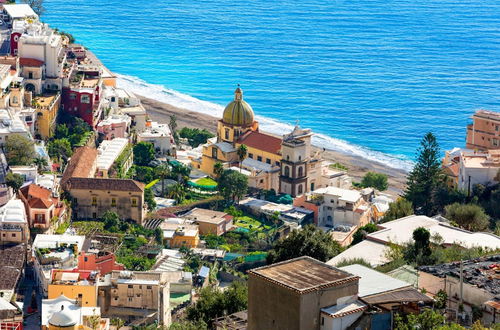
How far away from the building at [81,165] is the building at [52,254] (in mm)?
13936

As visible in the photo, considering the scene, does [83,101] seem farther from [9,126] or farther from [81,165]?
[9,126]

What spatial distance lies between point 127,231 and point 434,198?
75.1 feet

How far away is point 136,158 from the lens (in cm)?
10081

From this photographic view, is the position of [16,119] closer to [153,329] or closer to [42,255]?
[42,255]

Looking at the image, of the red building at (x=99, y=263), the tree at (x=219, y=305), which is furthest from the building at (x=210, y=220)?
the tree at (x=219, y=305)

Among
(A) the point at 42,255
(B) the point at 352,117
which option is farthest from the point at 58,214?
(B) the point at 352,117

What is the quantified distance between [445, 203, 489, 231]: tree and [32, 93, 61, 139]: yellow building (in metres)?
35.1

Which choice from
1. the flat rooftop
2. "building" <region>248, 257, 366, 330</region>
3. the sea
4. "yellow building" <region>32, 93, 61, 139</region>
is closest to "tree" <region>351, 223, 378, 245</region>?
the flat rooftop

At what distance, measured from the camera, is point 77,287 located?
63812 mm

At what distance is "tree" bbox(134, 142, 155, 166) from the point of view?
10100 centimetres

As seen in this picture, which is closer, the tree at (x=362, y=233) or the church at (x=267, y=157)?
the tree at (x=362, y=233)

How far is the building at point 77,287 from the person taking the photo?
63.4 metres

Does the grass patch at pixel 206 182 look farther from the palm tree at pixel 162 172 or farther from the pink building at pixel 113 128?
the pink building at pixel 113 128

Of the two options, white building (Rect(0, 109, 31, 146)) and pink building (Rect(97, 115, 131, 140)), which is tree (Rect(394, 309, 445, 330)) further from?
pink building (Rect(97, 115, 131, 140))
